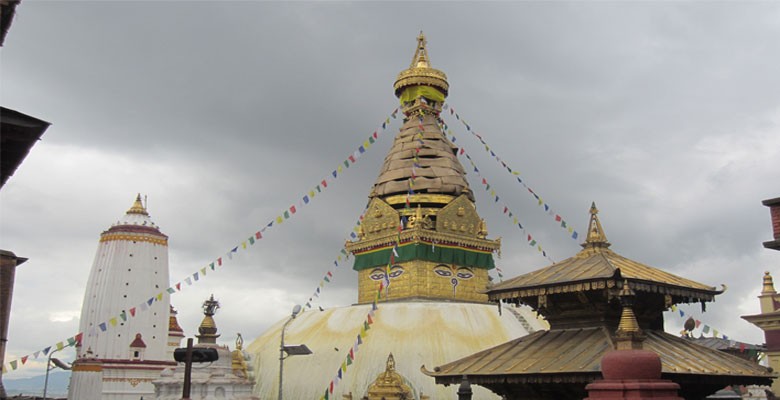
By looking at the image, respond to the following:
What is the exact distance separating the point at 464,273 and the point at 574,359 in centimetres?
1809

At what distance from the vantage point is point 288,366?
2320 centimetres

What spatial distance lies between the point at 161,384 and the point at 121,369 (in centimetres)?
2162

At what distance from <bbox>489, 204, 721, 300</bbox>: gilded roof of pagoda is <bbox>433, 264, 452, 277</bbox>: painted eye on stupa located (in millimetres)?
15349

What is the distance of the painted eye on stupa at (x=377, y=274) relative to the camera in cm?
2752

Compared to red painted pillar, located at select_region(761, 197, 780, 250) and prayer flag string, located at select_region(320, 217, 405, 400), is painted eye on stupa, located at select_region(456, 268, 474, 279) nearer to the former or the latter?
prayer flag string, located at select_region(320, 217, 405, 400)

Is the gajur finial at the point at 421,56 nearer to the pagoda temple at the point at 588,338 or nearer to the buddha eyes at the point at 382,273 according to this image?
the buddha eyes at the point at 382,273

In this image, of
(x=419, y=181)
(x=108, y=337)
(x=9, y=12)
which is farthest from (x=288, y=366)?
(x=108, y=337)

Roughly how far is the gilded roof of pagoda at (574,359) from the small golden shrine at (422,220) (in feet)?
49.8

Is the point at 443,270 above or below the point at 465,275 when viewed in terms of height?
above

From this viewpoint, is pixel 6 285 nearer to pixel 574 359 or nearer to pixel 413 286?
pixel 574 359

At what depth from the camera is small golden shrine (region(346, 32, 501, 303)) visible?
26500 millimetres

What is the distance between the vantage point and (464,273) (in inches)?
1077

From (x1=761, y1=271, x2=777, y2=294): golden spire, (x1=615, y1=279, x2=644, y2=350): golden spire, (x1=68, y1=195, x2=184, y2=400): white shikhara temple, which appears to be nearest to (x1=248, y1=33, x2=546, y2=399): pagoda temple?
(x1=761, y1=271, x2=777, y2=294): golden spire

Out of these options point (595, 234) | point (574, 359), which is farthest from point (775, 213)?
point (574, 359)
